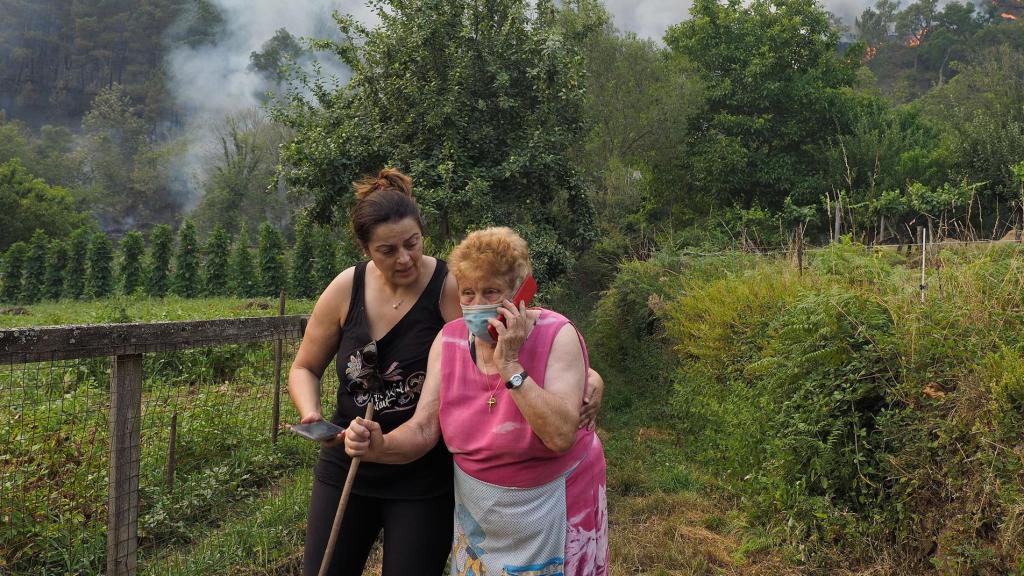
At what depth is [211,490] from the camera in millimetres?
4109

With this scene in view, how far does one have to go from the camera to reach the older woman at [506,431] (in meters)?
1.86

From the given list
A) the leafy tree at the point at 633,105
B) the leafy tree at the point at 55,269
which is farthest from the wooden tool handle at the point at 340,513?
the leafy tree at the point at 55,269

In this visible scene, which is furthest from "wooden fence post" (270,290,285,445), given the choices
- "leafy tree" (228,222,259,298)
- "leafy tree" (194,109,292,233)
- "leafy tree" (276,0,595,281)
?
"leafy tree" (194,109,292,233)

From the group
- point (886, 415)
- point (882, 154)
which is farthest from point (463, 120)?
point (882, 154)

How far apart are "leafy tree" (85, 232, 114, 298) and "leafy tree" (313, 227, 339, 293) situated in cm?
897

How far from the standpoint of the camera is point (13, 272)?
1237 inches

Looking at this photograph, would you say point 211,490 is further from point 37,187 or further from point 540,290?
point 37,187

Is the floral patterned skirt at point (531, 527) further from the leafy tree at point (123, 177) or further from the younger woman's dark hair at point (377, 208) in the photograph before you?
the leafy tree at point (123, 177)

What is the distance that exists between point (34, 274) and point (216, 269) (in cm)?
844

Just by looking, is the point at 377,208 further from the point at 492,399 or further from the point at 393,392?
the point at 492,399

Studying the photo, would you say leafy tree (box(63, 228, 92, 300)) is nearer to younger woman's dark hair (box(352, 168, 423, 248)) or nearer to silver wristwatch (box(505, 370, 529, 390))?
younger woman's dark hair (box(352, 168, 423, 248))

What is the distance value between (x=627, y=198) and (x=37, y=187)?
41.5 meters

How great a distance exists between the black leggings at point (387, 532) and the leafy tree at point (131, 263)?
32.1 m

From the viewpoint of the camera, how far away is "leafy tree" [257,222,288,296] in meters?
30.4
